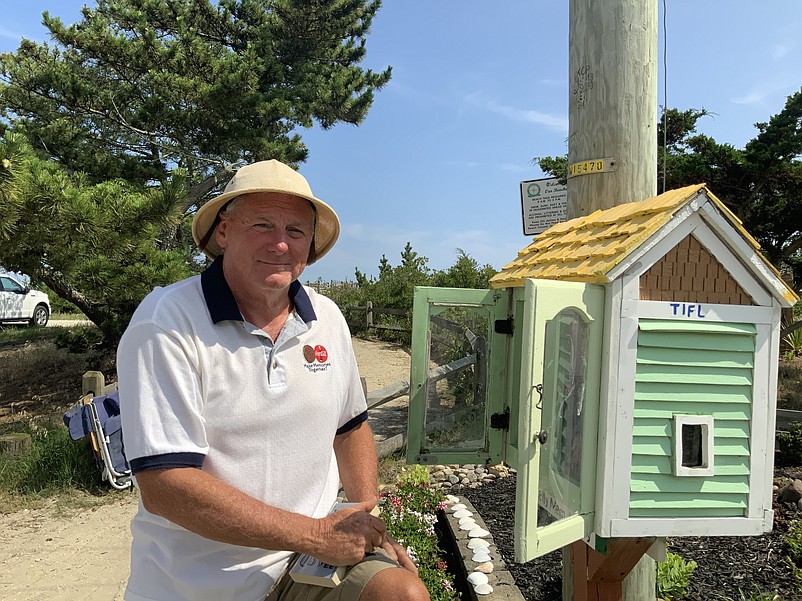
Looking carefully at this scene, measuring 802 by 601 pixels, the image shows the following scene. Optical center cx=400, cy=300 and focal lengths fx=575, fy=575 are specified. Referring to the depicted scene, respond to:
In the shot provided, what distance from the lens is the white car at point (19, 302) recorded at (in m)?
17.2

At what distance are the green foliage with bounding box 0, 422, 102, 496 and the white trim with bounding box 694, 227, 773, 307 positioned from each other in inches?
230

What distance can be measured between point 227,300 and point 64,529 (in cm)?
428

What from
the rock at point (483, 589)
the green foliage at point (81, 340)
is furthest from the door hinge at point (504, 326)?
the green foliage at point (81, 340)

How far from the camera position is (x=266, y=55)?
41.3 feet

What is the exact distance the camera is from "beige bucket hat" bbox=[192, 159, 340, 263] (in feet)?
5.76

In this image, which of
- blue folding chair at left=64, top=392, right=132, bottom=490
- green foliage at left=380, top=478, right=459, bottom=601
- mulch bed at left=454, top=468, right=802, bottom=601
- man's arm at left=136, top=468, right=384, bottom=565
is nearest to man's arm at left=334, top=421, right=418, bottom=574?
man's arm at left=136, top=468, right=384, bottom=565

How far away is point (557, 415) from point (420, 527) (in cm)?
241

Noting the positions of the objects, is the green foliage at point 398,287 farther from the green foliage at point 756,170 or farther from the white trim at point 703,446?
the white trim at point 703,446

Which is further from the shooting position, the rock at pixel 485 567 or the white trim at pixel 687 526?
the rock at pixel 485 567

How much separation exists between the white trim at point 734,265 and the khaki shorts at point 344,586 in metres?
1.29

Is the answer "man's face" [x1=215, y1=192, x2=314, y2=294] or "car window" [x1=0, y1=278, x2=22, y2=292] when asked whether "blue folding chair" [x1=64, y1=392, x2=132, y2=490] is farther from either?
"car window" [x1=0, y1=278, x2=22, y2=292]

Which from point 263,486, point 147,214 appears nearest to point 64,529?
point 147,214

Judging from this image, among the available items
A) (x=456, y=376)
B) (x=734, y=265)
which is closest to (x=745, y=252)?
(x=734, y=265)

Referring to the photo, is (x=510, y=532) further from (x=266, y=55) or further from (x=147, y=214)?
(x=266, y=55)
